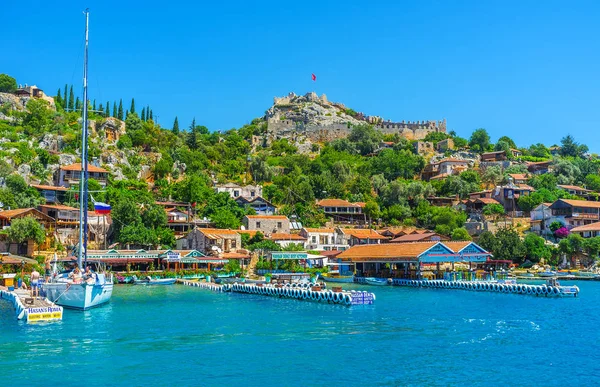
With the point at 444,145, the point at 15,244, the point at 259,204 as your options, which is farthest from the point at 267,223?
the point at 444,145

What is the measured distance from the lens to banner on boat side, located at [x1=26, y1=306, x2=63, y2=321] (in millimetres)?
32388

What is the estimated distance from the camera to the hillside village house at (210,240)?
2825 inches

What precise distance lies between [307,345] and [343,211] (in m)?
68.3

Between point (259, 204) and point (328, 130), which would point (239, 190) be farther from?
point (328, 130)

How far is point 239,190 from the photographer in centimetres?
9594

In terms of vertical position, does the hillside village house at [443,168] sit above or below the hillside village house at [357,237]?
above

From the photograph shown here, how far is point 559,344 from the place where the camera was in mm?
28016

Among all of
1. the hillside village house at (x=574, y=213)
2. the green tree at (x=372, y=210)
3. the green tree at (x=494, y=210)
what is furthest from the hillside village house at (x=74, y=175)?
the hillside village house at (x=574, y=213)

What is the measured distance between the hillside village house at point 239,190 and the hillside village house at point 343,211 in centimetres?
1052

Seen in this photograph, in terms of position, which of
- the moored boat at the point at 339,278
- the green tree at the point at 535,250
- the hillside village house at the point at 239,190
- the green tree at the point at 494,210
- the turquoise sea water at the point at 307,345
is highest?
the hillside village house at the point at 239,190

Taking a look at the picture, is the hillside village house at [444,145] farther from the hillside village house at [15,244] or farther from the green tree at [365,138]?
the hillside village house at [15,244]

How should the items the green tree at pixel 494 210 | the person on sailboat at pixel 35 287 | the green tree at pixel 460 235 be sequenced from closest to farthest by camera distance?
the person on sailboat at pixel 35 287, the green tree at pixel 460 235, the green tree at pixel 494 210

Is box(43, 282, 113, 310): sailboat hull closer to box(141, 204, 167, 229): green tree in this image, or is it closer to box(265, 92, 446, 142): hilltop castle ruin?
box(141, 204, 167, 229): green tree

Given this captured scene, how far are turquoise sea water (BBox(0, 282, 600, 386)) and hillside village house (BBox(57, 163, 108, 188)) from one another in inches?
1705
